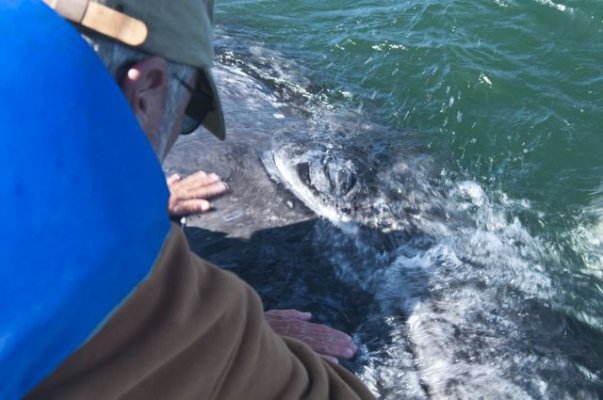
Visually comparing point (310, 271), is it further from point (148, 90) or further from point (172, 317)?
point (172, 317)

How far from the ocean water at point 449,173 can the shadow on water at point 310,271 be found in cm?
2

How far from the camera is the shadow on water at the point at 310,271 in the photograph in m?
3.77

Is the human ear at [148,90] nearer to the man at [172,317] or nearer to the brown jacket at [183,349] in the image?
the man at [172,317]

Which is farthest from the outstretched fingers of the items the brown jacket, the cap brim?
the brown jacket

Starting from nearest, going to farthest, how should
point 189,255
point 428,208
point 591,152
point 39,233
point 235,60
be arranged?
point 39,233 → point 189,255 → point 428,208 → point 591,152 → point 235,60

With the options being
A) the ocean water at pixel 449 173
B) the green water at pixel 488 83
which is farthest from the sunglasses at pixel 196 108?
the green water at pixel 488 83

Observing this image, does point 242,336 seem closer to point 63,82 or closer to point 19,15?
point 63,82

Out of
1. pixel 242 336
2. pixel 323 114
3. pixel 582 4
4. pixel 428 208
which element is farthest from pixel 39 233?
pixel 582 4

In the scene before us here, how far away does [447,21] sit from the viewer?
24.6 ft

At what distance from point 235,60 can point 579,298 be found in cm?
386

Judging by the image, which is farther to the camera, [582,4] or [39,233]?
[582,4]

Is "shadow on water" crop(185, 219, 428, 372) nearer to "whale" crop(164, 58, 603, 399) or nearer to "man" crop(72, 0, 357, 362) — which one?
"whale" crop(164, 58, 603, 399)

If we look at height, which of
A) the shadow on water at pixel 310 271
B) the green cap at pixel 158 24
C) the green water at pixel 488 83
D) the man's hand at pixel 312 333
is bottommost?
the shadow on water at pixel 310 271

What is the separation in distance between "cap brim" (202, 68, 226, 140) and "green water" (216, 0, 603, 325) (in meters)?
2.67
